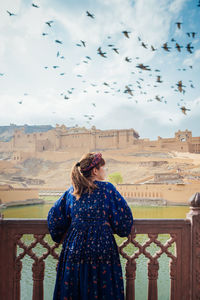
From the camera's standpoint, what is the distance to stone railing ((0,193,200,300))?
1.77m

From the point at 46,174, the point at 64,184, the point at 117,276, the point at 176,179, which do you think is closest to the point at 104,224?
the point at 117,276

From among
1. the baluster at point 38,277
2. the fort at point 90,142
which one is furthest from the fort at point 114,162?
the baluster at point 38,277

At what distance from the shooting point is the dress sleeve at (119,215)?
1489 mm

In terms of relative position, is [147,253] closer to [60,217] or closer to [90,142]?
[60,217]

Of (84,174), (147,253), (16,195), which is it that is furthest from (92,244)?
(16,195)

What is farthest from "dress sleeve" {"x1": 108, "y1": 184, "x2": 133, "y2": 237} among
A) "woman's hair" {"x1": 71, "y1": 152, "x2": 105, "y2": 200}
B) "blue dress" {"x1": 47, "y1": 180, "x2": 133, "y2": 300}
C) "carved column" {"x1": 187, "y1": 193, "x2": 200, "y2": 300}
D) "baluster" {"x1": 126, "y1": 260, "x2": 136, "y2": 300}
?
"carved column" {"x1": 187, "y1": 193, "x2": 200, "y2": 300}

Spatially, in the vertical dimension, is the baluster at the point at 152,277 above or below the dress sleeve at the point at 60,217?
below

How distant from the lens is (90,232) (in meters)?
1.46

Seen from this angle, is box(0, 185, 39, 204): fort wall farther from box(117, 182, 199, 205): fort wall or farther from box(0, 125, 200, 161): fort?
box(0, 125, 200, 161): fort

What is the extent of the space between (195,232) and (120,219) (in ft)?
2.05

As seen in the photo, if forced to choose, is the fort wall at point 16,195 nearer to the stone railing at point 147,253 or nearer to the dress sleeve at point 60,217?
the stone railing at point 147,253

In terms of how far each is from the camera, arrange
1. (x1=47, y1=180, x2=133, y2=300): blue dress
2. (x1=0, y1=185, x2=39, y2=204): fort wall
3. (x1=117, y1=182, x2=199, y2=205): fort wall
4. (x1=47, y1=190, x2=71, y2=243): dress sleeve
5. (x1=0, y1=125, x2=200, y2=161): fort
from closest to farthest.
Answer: (x1=47, y1=180, x2=133, y2=300): blue dress < (x1=47, y1=190, x2=71, y2=243): dress sleeve < (x1=117, y1=182, x2=199, y2=205): fort wall < (x1=0, y1=185, x2=39, y2=204): fort wall < (x1=0, y1=125, x2=200, y2=161): fort

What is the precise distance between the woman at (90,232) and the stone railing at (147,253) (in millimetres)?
295

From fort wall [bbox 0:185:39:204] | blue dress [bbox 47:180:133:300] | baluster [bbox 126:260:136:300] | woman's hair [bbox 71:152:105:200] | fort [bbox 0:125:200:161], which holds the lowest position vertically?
fort wall [bbox 0:185:39:204]
